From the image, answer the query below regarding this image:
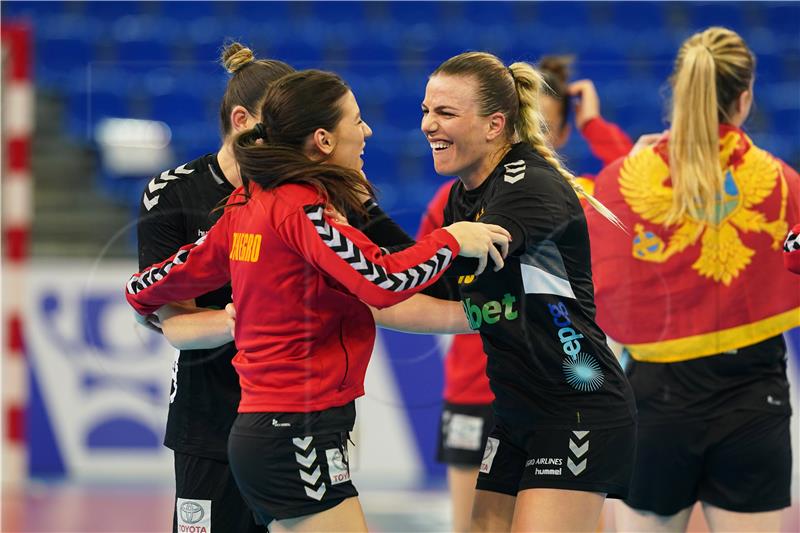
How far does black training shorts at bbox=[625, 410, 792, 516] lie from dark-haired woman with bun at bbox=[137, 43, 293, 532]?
120 cm

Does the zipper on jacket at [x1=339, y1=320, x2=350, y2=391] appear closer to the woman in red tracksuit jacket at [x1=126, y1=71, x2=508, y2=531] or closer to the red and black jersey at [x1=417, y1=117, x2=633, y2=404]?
the woman in red tracksuit jacket at [x1=126, y1=71, x2=508, y2=531]

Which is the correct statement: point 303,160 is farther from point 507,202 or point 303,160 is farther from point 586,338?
point 586,338

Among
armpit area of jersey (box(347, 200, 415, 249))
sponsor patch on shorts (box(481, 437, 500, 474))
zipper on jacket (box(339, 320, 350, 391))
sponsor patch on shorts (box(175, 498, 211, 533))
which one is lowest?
sponsor patch on shorts (box(175, 498, 211, 533))

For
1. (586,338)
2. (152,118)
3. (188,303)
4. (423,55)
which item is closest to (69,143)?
(152,118)

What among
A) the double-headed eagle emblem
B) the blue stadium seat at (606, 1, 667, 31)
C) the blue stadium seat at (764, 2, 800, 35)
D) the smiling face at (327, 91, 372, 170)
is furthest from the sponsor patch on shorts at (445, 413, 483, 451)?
the blue stadium seat at (764, 2, 800, 35)

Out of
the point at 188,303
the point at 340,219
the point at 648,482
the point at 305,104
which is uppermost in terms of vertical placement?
the point at 305,104

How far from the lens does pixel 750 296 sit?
3.32 metres

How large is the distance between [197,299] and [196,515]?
1.87ft

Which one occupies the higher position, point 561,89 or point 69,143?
point 561,89

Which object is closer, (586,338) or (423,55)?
(586,338)

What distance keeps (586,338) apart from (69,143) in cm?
654

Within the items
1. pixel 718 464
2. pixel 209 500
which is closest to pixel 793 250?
pixel 718 464

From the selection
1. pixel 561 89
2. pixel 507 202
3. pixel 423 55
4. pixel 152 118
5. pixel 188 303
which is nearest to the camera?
pixel 507 202

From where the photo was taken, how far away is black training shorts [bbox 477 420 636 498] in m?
2.75
